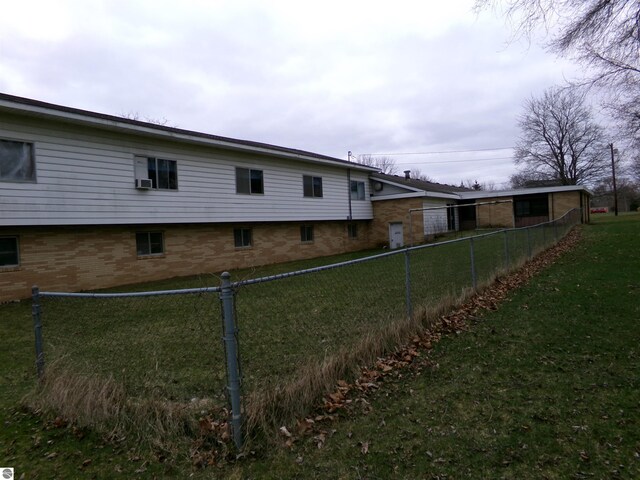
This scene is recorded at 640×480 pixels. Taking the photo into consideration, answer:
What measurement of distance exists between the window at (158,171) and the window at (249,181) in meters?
3.02

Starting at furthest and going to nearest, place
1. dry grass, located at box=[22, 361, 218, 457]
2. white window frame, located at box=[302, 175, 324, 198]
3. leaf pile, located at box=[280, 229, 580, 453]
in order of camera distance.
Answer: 1. white window frame, located at box=[302, 175, 324, 198]
2. leaf pile, located at box=[280, 229, 580, 453]
3. dry grass, located at box=[22, 361, 218, 457]

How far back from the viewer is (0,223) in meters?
10.7

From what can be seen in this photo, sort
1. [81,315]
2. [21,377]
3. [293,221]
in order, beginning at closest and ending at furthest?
[21,377] < [81,315] < [293,221]

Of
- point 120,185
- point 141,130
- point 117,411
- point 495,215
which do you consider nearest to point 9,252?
point 120,185

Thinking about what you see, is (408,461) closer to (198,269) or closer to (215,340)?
(215,340)

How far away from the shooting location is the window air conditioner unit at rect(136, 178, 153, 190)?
1385 centimetres

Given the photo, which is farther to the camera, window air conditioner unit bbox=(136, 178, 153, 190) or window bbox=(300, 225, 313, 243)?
window bbox=(300, 225, 313, 243)

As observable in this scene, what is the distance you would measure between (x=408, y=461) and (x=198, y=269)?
565 inches

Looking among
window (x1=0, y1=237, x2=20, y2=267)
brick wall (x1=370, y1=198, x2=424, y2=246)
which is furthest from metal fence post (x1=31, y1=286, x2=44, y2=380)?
brick wall (x1=370, y1=198, x2=424, y2=246)

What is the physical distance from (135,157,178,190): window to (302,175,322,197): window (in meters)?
7.30

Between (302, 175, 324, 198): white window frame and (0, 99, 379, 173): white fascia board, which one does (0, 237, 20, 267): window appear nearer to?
(0, 99, 379, 173): white fascia board

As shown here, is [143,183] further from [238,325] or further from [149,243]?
[238,325]

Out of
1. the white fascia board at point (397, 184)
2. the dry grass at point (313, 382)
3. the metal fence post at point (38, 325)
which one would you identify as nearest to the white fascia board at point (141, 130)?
the white fascia board at point (397, 184)

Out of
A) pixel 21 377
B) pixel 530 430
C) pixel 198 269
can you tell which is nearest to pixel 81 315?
pixel 21 377
